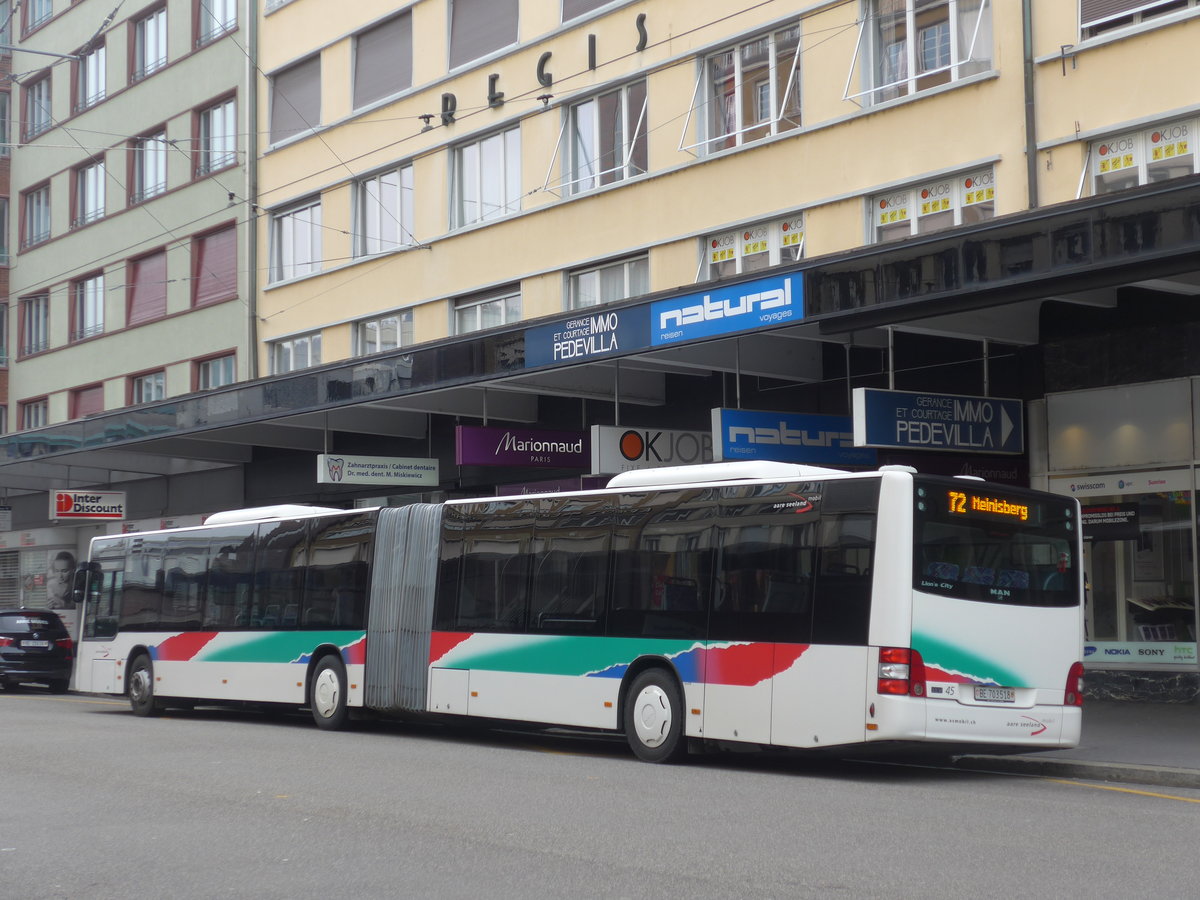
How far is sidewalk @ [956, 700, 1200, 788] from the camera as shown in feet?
41.6

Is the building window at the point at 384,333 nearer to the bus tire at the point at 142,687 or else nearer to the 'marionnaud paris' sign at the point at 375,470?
the 'marionnaud paris' sign at the point at 375,470

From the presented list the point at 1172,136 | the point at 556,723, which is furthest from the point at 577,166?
the point at 556,723

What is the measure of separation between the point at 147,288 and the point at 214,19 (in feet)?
22.1

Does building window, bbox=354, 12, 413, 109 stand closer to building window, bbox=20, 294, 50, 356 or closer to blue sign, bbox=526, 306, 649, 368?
blue sign, bbox=526, 306, 649, 368

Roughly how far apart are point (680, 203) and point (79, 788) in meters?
14.3

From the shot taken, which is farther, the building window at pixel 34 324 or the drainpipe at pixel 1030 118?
the building window at pixel 34 324

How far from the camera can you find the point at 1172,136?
17.6m

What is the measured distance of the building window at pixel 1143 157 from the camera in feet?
57.3

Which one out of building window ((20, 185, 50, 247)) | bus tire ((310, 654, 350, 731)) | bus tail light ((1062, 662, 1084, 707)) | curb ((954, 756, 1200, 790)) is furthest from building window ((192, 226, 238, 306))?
bus tail light ((1062, 662, 1084, 707))

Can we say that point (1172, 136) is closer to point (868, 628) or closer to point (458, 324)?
point (868, 628)

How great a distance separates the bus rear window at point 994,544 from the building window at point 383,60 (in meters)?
19.4

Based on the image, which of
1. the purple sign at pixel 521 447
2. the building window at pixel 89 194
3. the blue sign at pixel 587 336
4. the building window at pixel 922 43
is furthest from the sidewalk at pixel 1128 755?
the building window at pixel 89 194

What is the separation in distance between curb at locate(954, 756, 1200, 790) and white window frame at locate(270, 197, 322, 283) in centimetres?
2136

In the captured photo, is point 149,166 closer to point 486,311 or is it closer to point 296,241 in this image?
point 296,241
